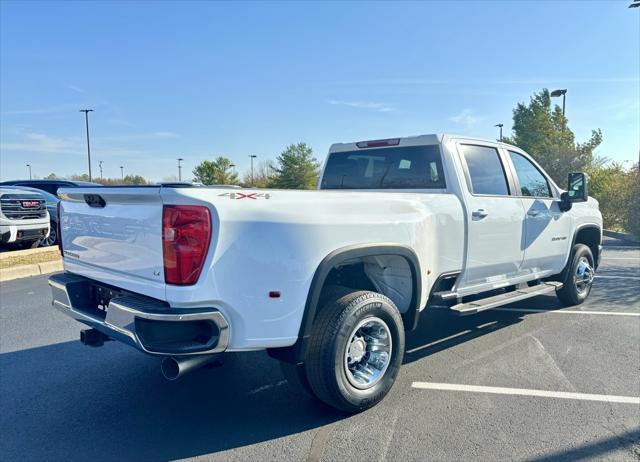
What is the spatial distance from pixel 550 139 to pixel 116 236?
26278 mm

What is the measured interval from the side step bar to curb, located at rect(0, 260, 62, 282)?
8022 millimetres

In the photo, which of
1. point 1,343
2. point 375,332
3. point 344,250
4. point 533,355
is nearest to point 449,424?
point 375,332

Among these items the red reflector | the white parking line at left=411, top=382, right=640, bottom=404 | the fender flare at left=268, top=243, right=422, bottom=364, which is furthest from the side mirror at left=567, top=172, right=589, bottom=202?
the fender flare at left=268, top=243, right=422, bottom=364

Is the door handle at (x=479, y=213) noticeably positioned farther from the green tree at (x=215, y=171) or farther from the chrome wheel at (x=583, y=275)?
the green tree at (x=215, y=171)

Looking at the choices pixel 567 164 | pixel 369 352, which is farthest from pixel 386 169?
pixel 567 164

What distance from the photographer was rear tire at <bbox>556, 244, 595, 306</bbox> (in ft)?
19.8

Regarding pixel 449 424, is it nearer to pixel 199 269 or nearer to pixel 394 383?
pixel 394 383

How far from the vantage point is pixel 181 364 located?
2697mm

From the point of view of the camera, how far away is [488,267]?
4.64 meters

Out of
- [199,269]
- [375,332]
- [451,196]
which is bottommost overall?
[375,332]

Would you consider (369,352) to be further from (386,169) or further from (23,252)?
(23,252)

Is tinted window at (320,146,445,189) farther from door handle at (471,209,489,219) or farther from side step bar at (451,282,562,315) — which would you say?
side step bar at (451,282,562,315)

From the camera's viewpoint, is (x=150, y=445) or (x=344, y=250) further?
(x=344, y=250)

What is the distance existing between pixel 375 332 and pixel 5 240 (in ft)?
30.0
